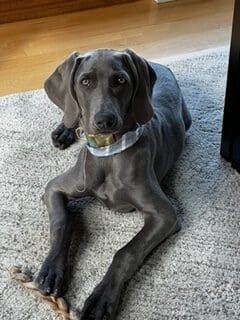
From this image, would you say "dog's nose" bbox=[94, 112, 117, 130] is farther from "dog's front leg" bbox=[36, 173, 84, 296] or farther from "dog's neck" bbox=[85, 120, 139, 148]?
"dog's front leg" bbox=[36, 173, 84, 296]

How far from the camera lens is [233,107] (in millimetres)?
1897

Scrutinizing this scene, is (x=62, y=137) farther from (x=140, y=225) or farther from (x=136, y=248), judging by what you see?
(x=136, y=248)

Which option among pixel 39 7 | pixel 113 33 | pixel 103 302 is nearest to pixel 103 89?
pixel 103 302

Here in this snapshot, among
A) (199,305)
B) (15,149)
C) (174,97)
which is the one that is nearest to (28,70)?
(15,149)

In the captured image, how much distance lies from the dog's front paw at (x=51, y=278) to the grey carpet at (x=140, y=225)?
4 cm

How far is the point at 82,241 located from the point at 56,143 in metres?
0.43

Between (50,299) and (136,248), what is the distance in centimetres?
25

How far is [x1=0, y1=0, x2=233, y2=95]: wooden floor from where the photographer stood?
259cm

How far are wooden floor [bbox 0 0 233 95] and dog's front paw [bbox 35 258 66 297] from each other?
988mm

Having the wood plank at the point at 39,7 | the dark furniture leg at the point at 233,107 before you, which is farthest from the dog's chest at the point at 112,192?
the wood plank at the point at 39,7

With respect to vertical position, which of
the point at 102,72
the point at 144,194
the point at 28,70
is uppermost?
the point at 102,72

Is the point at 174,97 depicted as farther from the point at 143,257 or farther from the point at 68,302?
the point at 68,302

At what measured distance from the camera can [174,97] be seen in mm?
1984

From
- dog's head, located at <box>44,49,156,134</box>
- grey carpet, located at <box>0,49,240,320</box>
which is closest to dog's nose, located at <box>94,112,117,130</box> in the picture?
dog's head, located at <box>44,49,156,134</box>
